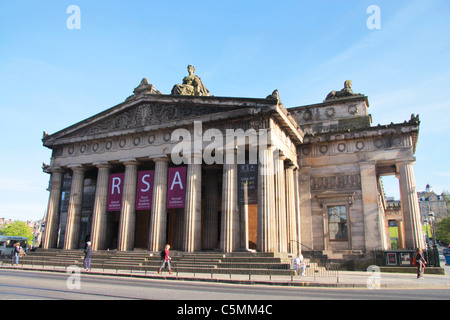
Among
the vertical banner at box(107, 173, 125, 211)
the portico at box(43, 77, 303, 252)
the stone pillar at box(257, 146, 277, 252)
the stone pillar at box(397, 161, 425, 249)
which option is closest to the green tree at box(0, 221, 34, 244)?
the portico at box(43, 77, 303, 252)

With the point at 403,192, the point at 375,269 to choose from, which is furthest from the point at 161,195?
the point at 403,192

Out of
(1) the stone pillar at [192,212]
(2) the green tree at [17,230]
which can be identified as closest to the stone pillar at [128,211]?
(1) the stone pillar at [192,212]

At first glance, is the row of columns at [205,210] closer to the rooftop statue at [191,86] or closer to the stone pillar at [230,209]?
the stone pillar at [230,209]

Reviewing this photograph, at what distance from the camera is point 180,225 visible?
3031cm

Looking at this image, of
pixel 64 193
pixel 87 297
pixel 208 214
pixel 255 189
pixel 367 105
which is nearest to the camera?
pixel 87 297

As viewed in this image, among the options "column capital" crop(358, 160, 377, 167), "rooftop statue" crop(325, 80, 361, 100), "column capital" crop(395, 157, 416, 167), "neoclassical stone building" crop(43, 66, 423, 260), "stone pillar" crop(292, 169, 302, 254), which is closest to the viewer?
"neoclassical stone building" crop(43, 66, 423, 260)

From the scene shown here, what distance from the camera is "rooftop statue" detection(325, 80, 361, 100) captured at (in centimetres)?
3175

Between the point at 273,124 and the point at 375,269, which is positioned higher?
the point at 273,124

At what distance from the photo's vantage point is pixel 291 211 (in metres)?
27.6

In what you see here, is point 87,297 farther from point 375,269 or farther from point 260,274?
point 375,269

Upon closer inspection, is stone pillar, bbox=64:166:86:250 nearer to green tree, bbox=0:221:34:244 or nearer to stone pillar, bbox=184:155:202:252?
stone pillar, bbox=184:155:202:252

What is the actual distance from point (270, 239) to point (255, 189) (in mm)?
3412

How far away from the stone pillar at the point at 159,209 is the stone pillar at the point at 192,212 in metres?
2.35

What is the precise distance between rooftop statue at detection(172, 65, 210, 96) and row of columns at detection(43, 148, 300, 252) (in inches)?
267
